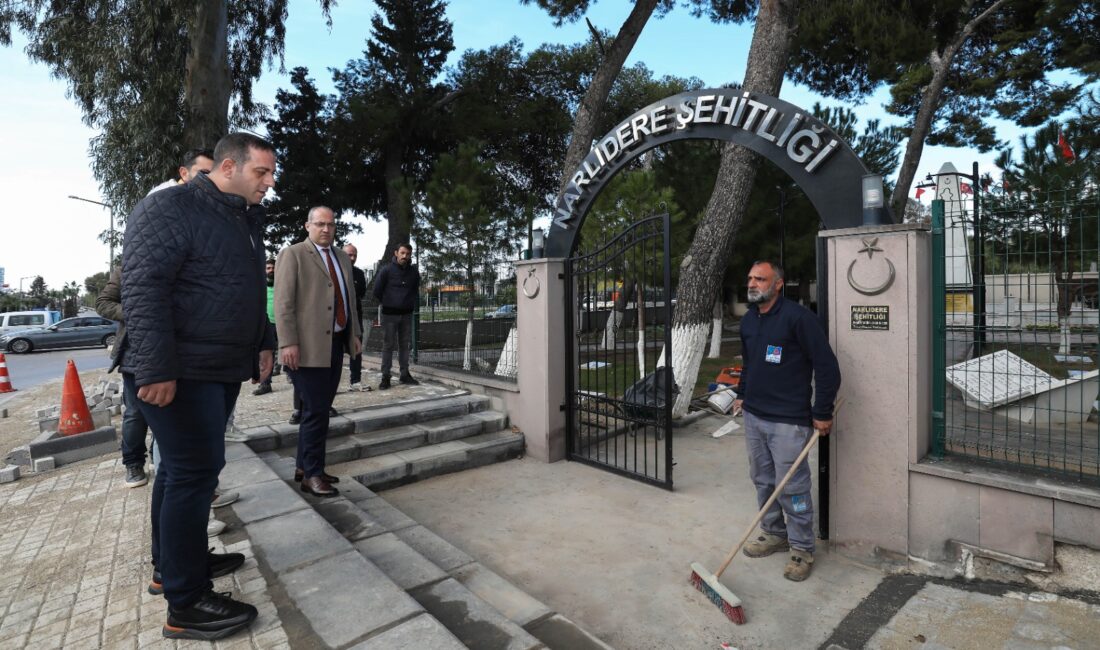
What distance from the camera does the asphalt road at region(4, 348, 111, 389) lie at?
42.8ft

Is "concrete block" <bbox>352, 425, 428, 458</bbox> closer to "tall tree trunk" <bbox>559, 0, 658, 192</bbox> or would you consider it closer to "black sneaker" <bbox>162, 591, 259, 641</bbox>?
"black sneaker" <bbox>162, 591, 259, 641</bbox>

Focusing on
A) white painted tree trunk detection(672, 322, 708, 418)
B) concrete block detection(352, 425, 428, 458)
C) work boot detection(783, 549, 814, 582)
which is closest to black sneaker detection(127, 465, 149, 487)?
concrete block detection(352, 425, 428, 458)

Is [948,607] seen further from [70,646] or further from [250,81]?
[250,81]

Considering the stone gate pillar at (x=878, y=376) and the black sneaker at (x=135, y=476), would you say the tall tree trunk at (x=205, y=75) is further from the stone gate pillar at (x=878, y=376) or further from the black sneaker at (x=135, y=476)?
the stone gate pillar at (x=878, y=376)

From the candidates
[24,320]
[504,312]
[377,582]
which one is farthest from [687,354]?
[24,320]

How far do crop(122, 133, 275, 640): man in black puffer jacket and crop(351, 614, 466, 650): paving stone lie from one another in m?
0.58

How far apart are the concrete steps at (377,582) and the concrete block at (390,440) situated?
1.20 m

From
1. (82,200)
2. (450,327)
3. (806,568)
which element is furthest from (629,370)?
(82,200)

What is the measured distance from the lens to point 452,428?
5.93 m

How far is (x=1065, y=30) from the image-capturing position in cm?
1186

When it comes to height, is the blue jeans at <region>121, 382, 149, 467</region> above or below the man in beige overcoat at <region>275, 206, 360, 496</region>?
below

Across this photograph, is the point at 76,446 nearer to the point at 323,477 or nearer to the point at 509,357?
the point at 323,477

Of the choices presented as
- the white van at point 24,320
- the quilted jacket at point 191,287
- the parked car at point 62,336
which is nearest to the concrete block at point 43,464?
the quilted jacket at point 191,287

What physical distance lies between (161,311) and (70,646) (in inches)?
55.9
